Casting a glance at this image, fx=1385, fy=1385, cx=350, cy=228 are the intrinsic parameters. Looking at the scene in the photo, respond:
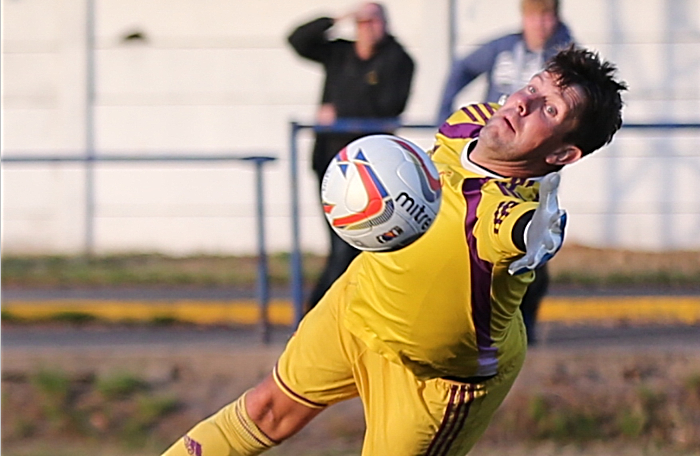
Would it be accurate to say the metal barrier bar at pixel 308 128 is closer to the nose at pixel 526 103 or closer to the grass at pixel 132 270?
the grass at pixel 132 270

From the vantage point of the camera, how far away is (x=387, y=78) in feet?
24.2

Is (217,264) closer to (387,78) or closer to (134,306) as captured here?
(134,306)

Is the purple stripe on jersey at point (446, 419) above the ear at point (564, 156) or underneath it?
underneath

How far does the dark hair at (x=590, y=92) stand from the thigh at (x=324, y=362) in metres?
0.90

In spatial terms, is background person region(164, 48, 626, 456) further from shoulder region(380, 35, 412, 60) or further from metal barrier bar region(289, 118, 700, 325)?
shoulder region(380, 35, 412, 60)

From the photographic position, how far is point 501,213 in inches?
140

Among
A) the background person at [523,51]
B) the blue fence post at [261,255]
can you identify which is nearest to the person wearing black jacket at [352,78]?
the blue fence post at [261,255]

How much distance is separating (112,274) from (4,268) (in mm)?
869

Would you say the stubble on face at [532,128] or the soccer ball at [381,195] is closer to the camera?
the soccer ball at [381,195]

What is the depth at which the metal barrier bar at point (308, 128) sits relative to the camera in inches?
277

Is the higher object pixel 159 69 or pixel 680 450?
pixel 159 69

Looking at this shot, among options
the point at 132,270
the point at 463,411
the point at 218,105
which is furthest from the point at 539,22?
the point at 218,105

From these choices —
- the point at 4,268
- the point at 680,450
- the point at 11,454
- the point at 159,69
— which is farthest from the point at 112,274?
the point at 680,450

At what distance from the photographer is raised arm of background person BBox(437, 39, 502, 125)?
6801 millimetres
